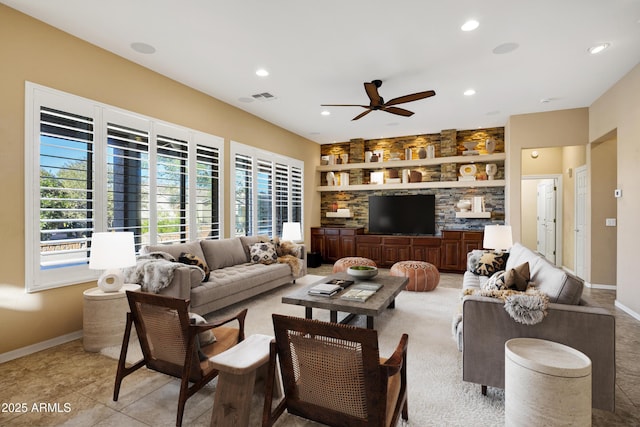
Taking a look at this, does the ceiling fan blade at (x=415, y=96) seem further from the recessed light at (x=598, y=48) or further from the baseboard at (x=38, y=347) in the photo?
the baseboard at (x=38, y=347)

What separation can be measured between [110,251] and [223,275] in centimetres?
150

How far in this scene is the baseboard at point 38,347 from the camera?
286 centimetres

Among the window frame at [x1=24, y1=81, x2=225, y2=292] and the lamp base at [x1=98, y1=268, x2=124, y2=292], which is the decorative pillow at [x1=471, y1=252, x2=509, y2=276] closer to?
the window frame at [x1=24, y1=81, x2=225, y2=292]

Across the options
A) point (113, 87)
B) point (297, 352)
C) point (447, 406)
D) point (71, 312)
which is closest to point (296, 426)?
point (297, 352)

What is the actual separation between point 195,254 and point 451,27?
3.98m

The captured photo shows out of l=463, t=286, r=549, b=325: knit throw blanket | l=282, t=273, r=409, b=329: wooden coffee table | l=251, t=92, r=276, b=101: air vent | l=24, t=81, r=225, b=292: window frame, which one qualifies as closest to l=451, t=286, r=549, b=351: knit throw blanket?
l=463, t=286, r=549, b=325: knit throw blanket

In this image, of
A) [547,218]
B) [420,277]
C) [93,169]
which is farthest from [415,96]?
[547,218]

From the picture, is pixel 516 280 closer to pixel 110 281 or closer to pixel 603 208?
pixel 110 281

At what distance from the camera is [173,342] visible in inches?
76.9

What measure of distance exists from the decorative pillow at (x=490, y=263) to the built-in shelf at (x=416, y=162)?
306 cm

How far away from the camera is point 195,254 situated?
438cm

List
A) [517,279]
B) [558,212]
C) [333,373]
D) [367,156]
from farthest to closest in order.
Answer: [367,156]
[558,212]
[517,279]
[333,373]

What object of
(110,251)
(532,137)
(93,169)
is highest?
(532,137)

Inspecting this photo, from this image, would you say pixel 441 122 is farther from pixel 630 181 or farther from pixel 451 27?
pixel 451 27
